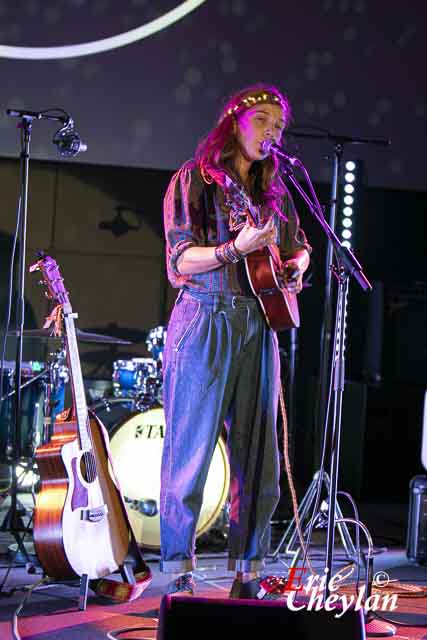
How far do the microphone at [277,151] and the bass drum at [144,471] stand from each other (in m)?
2.01

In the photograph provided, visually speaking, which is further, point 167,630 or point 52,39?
point 52,39

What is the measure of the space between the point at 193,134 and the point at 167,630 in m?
4.53

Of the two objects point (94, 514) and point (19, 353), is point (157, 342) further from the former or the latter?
point (94, 514)

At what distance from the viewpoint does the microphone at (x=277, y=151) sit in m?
2.73

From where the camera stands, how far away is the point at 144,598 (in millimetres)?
3488

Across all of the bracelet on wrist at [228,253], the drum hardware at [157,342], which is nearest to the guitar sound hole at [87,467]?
the bracelet on wrist at [228,253]

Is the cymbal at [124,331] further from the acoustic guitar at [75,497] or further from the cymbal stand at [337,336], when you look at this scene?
the cymbal stand at [337,336]

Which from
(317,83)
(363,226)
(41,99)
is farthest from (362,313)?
(41,99)

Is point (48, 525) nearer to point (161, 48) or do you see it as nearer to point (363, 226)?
point (161, 48)

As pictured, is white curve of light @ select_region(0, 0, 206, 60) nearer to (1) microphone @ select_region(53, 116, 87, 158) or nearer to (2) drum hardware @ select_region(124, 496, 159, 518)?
(1) microphone @ select_region(53, 116, 87, 158)

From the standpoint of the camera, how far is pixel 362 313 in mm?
6898

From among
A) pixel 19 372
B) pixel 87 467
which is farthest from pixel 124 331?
pixel 87 467

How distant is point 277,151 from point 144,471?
2.25 metres

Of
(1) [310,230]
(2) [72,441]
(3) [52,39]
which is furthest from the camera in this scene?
(1) [310,230]
